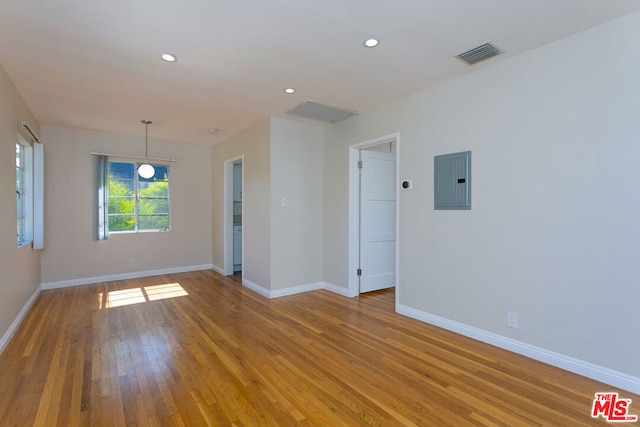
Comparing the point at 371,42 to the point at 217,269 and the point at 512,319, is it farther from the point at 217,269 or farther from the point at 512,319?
the point at 217,269

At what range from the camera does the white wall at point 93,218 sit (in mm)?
5012

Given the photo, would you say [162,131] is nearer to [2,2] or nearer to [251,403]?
[2,2]

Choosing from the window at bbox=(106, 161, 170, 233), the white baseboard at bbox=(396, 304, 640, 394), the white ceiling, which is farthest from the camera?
the window at bbox=(106, 161, 170, 233)

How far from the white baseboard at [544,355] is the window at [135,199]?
4.88 meters

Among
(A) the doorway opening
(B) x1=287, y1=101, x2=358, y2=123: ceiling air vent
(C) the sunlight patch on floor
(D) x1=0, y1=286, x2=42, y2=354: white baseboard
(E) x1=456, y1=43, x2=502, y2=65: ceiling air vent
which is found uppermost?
(E) x1=456, y1=43, x2=502, y2=65: ceiling air vent

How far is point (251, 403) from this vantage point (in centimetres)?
207

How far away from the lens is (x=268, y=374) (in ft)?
7.99

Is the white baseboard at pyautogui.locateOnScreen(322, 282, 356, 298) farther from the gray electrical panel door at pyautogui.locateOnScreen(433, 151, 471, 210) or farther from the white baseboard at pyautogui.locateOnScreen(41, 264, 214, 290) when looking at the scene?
the white baseboard at pyautogui.locateOnScreen(41, 264, 214, 290)

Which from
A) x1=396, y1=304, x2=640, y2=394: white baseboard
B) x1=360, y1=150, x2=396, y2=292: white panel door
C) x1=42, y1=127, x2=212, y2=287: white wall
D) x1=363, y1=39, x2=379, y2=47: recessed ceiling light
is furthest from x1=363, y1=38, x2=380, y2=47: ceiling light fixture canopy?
x1=42, y1=127, x2=212, y2=287: white wall

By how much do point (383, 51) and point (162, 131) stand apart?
4091 mm

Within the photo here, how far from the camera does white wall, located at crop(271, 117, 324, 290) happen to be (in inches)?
177

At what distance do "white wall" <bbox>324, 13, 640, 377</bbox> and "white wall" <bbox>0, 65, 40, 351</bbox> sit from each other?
4015 mm

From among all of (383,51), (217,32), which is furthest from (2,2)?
(383,51)

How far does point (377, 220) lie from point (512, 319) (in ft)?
7.39
